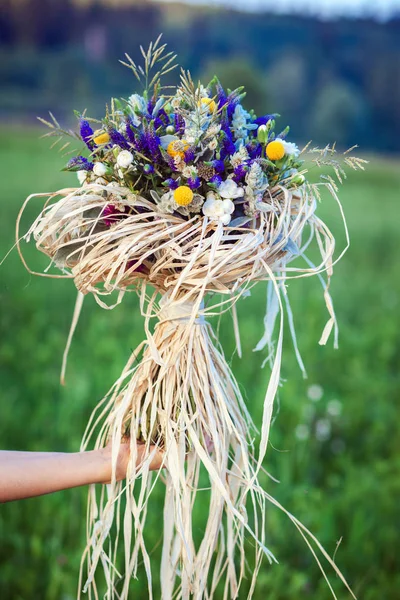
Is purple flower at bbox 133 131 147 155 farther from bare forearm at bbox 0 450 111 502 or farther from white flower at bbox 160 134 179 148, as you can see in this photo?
bare forearm at bbox 0 450 111 502

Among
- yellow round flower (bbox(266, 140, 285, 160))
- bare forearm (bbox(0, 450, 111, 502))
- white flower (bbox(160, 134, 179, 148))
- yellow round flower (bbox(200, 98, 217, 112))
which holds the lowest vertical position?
bare forearm (bbox(0, 450, 111, 502))

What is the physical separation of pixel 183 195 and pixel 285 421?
5.85 feet

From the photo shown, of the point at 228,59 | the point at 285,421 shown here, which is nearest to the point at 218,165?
the point at 285,421

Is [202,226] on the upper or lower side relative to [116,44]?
lower

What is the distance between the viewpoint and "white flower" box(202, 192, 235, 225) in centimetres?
101

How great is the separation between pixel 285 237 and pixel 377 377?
2.21 m

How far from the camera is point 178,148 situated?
1001mm

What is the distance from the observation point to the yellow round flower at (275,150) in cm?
102

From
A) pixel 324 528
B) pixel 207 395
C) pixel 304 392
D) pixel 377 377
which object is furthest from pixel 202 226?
pixel 377 377

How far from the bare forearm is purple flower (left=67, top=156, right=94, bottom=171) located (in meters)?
0.42

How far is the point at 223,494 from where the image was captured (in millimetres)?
1018

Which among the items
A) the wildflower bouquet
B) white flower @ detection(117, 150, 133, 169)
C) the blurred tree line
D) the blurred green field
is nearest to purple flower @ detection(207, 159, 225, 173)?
the wildflower bouquet

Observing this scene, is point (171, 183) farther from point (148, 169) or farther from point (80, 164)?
point (80, 164)

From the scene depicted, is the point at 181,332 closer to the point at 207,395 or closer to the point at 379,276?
the point at 207,395
